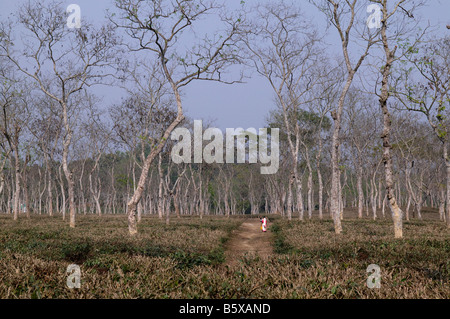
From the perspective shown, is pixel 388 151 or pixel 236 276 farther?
pixel 388 151

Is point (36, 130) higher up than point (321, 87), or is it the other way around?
point (321, 87)

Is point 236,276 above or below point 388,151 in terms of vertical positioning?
below

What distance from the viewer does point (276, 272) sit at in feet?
25.7

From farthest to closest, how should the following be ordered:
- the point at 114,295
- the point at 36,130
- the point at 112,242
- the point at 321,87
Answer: the point at 36,130, the point at 321,87, the point at 112,242, the point at 114,295

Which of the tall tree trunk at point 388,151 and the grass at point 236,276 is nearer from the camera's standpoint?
the grass at point 236,276

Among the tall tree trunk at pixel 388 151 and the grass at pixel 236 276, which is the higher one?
the tall tree trunk at pixel 388 151

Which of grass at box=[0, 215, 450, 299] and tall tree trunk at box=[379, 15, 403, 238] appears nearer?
grass at box=[0, 215, 450, 299]

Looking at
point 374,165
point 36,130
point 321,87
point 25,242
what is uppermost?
point 321,87

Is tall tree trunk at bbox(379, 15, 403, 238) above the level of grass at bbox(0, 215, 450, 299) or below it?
above
